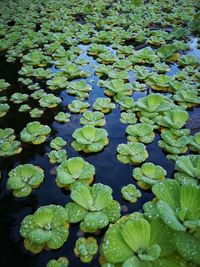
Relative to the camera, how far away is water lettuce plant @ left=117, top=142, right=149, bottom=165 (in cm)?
209

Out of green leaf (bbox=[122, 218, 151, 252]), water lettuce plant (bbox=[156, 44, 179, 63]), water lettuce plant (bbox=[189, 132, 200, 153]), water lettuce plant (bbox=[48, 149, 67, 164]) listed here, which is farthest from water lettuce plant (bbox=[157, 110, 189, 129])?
water lettuce plant (bbox=[156, 44, 179, 63])

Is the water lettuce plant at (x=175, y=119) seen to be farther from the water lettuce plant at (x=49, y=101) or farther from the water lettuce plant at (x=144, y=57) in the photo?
the water lettuce plant at (x=144, y=57)

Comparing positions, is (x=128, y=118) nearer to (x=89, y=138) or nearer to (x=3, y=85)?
(x=89, y=138)

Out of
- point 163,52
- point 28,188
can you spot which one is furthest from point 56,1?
point 28,188

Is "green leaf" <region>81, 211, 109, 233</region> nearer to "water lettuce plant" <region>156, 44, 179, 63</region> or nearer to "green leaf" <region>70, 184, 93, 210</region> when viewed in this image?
"green leaf" <region>70, 184, 93, 210</region>

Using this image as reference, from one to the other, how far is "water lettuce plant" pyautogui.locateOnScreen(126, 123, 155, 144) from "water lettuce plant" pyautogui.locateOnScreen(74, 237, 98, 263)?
38.7 inches

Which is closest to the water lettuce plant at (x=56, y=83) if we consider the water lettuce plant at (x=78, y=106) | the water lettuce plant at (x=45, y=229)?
the water lettuce plant at (x=78, y=106)

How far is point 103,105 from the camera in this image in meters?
2.71

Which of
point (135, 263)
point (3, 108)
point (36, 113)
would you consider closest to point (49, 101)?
point (36, 113)

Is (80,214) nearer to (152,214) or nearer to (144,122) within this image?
(152,214)

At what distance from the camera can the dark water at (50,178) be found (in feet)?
5.05

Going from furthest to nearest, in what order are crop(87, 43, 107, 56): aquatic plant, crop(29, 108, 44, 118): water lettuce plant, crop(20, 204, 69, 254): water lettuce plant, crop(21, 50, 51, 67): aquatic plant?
crop(87, 43, 107, 56): aquatic plant, crop(21, 50, 51, 67): aquatic plant, crop(29, 108, 44, 118): water lettuce plant, crop(20, 204, 69, 254): water lettuce plant

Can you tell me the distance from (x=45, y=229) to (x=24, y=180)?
0.45 metres

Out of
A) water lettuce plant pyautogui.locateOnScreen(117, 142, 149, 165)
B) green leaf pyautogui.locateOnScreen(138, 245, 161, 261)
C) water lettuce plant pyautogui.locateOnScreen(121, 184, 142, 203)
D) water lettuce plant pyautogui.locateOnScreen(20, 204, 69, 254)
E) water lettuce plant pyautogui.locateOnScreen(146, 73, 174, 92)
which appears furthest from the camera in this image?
water lettuce plant pyautogui.locateOnScreen(146, 73, 174, 92)
